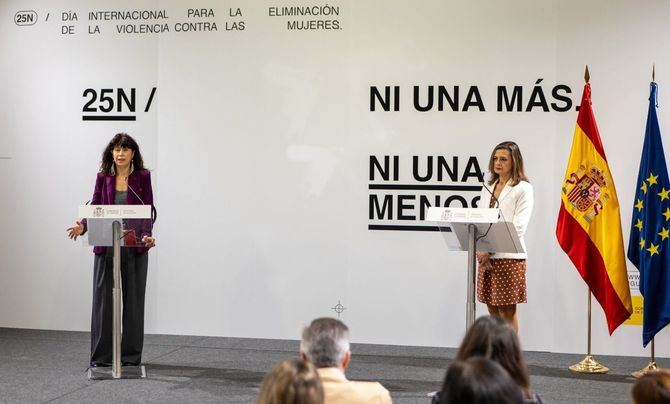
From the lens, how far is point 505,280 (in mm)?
5965

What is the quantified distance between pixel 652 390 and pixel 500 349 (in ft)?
1.53

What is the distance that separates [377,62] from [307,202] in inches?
51.0

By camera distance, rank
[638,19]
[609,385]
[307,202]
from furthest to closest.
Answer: [307,202] → [638,19] → [609,385]

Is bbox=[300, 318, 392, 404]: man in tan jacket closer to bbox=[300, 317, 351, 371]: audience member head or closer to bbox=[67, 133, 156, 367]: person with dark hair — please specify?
bbox=[300, 317, 351, 371]: audience member head

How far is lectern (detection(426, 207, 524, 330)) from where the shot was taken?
199 inches

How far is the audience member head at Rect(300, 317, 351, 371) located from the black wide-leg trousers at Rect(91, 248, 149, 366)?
343 cm

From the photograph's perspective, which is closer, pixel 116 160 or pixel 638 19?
pixel 116 160

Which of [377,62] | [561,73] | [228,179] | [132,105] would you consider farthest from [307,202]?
[561,73]

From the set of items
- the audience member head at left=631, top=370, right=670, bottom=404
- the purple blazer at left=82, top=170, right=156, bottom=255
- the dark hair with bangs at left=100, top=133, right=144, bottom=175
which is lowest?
the audience member head at left=631, top=370, right=670, bottom=404

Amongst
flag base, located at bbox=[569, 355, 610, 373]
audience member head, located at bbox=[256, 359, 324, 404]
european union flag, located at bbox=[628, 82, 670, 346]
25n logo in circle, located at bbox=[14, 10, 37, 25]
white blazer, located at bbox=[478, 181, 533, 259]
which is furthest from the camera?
25n logo in circle, located at bbox=[14, 10, 37, 25]

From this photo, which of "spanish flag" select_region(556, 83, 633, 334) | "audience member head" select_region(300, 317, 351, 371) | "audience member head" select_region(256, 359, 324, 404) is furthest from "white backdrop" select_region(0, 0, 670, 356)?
"audience member head" select_region(256, 359, 324, 404)

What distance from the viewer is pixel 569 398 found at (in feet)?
17.6

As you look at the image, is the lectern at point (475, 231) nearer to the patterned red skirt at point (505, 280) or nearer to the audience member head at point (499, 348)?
the patterned red skirt at point (505, 280)

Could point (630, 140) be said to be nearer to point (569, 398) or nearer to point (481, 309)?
point (481, 309)
